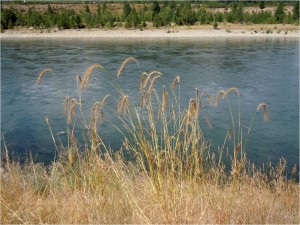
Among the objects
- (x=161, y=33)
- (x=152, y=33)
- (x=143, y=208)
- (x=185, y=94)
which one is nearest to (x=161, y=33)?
(x=161, y=33)

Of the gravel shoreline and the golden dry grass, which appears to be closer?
the golden dry grass

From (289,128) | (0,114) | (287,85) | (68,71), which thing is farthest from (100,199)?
(68,71)

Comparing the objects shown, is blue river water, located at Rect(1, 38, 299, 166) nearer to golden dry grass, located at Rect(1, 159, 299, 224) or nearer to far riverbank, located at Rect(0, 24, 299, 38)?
golden dry grass, located at Rect(1, 159, 299, 224)

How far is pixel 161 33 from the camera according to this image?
58594mm

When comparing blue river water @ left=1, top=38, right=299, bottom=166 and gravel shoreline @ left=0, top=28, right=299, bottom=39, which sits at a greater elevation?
gravel shoreline @ left=0, top=28, right=299, bottom=39

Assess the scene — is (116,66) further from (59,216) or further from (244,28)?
(244,28)

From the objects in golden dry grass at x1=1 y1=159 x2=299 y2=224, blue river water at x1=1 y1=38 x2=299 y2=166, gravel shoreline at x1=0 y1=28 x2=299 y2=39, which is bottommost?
blue river water at x1=1 y1=38 x2=299 y2=166

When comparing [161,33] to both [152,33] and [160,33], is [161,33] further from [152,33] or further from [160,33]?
[152,33]

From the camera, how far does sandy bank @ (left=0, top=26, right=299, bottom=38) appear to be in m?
56.9

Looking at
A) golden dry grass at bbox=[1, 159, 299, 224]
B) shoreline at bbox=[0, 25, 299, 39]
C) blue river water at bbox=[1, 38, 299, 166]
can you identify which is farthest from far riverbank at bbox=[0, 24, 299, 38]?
golden dry grass at bbox=[1, 159, 299, 224]

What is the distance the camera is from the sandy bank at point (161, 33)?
56906 mm

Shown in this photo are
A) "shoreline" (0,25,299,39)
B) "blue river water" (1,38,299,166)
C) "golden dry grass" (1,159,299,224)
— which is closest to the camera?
"golden dry grass" (1,159,299,224)

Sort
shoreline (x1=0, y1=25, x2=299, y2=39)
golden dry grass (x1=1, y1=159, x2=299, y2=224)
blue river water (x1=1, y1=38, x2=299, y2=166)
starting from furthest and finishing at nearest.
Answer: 1. shoreline (x1=0, y1=25, x2=299, y2=39)
2. blue river water (x1=1, y1=38, x2=299, y2=166)
3. golden dry grass (x1=1, y1=159, x2=299, y2=224)

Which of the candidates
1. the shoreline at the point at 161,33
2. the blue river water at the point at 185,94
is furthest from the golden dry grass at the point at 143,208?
the shoreline at the point at 161,33
